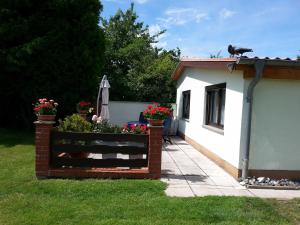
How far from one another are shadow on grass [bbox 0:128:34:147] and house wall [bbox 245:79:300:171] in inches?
292

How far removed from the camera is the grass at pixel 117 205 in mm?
4914

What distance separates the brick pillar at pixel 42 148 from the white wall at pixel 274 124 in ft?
14.4

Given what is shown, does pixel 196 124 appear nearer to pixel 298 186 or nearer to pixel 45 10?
pixel 298 186

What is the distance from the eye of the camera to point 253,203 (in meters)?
5.77

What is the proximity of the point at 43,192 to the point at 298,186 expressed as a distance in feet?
16.9

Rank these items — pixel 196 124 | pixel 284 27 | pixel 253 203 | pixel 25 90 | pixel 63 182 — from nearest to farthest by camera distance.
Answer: pixel 253 203, pixel 63 182, pixel 196 124, pixel 25 90, pixel 284 27

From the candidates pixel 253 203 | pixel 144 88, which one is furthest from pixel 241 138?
pixel 144 88

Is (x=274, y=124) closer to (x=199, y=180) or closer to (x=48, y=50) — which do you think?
(x=199, y=180)

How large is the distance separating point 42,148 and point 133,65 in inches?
643

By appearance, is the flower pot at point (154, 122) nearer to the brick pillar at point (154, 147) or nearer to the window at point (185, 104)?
the brick pillar at point (154, 147)

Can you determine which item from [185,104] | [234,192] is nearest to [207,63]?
[234,192]

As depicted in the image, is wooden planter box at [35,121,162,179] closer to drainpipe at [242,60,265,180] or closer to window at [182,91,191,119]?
drainpipe at [242,60,265,180]

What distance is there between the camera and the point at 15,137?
1234cm

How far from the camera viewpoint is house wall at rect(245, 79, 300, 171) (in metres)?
7.49
